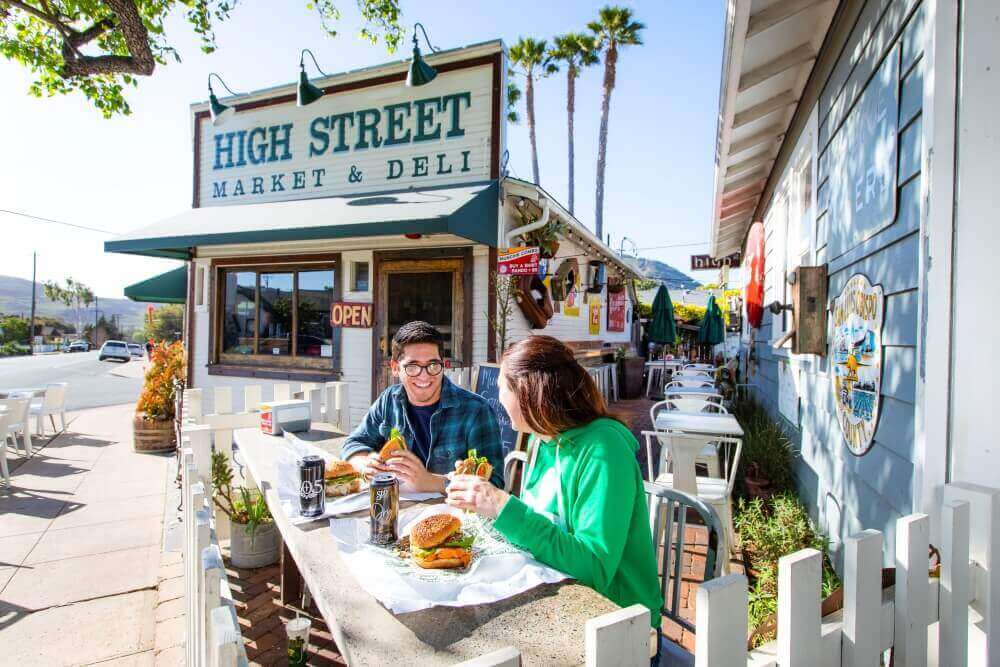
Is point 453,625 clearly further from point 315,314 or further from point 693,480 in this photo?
point 315,314

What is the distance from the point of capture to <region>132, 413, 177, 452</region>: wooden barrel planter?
6.81 metres

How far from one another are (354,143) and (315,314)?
2461mm

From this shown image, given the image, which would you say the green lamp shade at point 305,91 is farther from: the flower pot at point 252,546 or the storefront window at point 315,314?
the flower pot at point 252,546

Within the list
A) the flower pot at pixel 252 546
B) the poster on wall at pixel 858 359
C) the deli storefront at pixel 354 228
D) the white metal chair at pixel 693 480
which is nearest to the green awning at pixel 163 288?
the deli storefront at pixel 354 228

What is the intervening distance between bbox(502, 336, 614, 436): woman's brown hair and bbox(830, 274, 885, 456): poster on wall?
1.65 m

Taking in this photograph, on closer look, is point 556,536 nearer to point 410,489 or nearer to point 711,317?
point 410,489

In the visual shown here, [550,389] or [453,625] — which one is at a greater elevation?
[550,389]

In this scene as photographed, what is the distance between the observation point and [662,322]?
12.5 m

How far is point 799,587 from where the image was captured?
1090mm

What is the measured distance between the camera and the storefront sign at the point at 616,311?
12680mm

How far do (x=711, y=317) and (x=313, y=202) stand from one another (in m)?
9.53

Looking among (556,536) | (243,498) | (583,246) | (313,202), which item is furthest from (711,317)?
(556,536)

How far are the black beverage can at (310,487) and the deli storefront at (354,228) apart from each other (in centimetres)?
381

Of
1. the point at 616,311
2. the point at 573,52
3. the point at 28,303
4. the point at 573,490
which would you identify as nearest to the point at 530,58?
the point at 573,52
